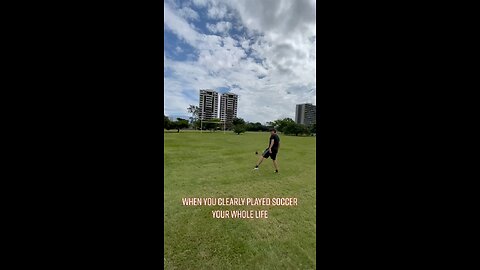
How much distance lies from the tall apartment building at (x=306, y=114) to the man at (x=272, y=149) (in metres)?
0.25

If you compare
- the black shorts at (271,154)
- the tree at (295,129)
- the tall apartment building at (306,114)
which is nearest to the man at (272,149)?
the black shorts at (271,154)

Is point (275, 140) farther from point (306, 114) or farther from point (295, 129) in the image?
point (306, 114)

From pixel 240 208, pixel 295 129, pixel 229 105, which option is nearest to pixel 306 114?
pixel 295 129

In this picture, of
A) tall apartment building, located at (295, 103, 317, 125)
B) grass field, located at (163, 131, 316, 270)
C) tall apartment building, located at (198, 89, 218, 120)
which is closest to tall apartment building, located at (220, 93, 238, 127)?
tall apartment building, located at (198, 89, 218, 120)

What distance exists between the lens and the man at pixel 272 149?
177 cm

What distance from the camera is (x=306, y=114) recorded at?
54.6 inches

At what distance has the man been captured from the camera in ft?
5.81

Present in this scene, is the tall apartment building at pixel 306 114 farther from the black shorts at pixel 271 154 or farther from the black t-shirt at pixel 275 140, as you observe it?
the black shorts at pixel 271 154

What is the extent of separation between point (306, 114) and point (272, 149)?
2.12 feet

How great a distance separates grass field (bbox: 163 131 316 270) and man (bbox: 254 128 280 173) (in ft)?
0.15
